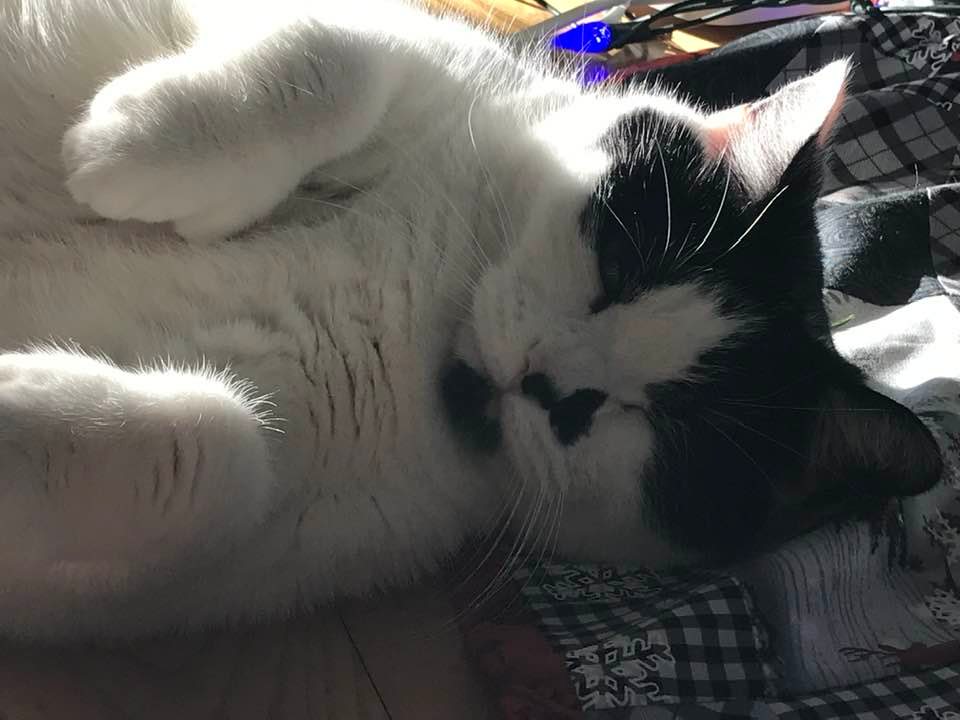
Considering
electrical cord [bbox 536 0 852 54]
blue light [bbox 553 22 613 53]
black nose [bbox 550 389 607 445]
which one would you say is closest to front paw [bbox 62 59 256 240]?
black nose [bbox 550 389 607 445]

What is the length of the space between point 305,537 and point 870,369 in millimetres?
933

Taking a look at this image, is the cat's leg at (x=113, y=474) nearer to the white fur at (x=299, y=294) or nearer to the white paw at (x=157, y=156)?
the white fur at (x=299, y=294)

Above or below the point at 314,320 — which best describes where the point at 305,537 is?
below

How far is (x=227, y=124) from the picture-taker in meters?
0.90

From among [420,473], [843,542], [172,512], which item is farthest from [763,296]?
[172,512]

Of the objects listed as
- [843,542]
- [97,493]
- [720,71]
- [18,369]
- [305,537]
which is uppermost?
[720,71]

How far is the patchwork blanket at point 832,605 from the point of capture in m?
0.94

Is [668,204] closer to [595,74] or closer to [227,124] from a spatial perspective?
[227,124]

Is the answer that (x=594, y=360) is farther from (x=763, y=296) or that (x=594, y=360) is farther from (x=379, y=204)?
(x=379, y=204)

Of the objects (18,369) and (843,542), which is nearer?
(18,369)

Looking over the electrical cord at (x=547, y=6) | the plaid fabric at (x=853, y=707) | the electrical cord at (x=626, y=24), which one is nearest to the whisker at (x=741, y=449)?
the plaid fabric at (x=853, y=707)

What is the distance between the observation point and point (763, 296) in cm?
105

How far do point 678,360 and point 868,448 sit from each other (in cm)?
25

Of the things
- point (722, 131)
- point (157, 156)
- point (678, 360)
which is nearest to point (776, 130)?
point (722, 131)
